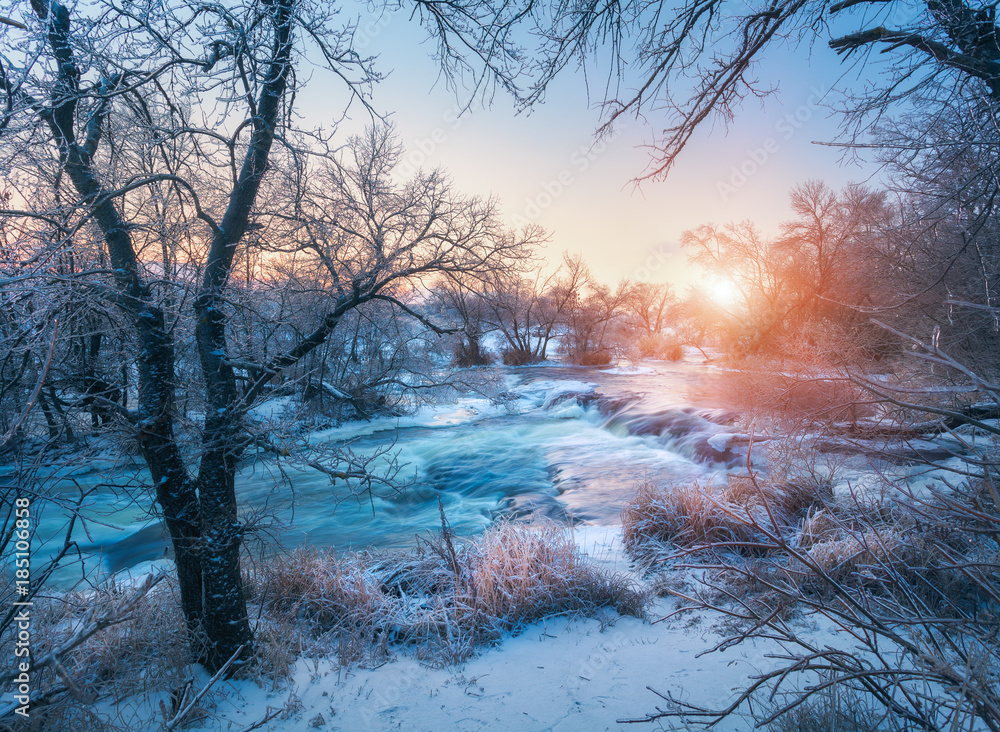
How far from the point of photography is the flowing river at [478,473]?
27.9 feet

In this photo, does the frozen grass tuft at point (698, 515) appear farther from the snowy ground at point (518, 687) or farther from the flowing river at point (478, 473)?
the snowy ground at point (518, 687)

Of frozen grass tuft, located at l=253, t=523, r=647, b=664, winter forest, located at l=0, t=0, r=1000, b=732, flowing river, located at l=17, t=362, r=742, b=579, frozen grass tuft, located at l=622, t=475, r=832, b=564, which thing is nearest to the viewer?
winter forest, located at l=0, t=0, r=1000, b=732

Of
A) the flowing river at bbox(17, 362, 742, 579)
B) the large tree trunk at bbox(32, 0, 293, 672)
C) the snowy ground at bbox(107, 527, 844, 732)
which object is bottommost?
the flowing river at bbox(17, 362, 742, 579)

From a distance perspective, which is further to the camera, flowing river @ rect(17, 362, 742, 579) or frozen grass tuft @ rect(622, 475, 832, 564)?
flowing river @ rect(17, 362, 742, 579)

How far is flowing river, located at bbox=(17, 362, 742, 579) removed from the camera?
8.52 m

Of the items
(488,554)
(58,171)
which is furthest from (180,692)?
(58,171)

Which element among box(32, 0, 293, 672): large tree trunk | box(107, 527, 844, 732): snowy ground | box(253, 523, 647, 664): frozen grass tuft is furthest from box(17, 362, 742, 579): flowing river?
box(107, 527, 844, 732): snowy ground

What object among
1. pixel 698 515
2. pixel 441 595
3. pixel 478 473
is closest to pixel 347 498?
pixel 441 595

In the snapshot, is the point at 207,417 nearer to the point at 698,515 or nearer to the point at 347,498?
the point at 347,498

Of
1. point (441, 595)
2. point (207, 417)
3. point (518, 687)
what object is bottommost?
point (518, 687)

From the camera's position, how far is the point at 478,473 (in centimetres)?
1233

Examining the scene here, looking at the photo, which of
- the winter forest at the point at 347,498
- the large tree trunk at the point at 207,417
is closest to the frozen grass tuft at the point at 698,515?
the winter forest at the point at 347,498

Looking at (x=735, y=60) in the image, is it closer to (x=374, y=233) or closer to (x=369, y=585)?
(x=374, y=233)

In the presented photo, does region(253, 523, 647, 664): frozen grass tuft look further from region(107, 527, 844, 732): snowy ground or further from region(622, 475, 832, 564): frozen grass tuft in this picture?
region(622, 475, 832, 564): frozen grass tuft
